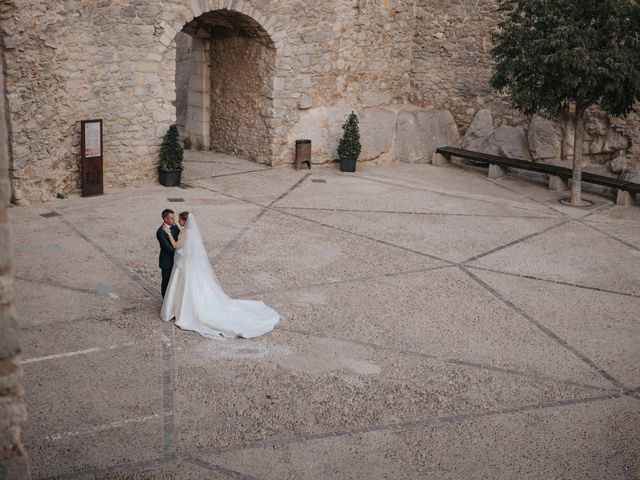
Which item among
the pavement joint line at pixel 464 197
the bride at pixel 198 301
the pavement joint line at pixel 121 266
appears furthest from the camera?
the pavement joint line at pixel 464 197

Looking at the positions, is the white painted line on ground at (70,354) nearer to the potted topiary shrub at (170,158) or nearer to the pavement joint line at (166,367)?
the pavement joint line at (166,367)

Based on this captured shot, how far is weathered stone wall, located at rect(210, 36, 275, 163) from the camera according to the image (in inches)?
671

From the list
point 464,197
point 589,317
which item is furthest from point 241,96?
point 589,317

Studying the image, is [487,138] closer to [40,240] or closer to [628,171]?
[628,171]

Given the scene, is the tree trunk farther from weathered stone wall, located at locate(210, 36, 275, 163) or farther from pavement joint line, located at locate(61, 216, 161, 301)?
pavement joint line, located at locate(61, 216, 161, 301)

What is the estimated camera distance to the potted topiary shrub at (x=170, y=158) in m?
15.0

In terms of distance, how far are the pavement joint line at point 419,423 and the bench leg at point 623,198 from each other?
27.9ft

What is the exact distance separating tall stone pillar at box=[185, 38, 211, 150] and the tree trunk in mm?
8211

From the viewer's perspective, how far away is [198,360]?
26.9 ft

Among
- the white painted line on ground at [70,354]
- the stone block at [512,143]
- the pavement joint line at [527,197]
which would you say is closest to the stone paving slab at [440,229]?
the pavement joint line at [527,197]

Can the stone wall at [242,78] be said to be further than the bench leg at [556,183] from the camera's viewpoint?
No

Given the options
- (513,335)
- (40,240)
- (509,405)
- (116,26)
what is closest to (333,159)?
(116,26)

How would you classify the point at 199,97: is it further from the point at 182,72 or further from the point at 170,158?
the point at 170,158

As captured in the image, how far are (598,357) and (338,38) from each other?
10.8 metres
